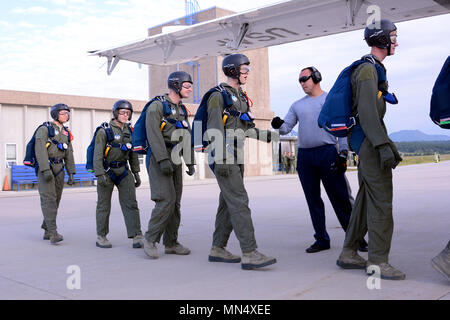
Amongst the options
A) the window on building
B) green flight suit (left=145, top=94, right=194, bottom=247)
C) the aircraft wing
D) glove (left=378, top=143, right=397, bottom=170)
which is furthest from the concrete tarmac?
the window on building

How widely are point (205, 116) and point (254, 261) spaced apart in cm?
156

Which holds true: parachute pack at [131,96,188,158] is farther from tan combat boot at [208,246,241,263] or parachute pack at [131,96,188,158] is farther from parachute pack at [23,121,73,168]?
parachute pack at [23,121,73,168]

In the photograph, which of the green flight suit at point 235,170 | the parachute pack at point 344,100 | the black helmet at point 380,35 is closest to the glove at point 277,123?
the green flight suit at point 235,170

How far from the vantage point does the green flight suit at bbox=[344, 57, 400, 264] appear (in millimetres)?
3877

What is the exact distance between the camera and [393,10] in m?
6.79

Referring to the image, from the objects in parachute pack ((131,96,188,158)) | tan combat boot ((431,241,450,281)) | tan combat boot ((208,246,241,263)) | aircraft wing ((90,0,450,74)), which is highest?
aircraft wing ((90,0,450,74))

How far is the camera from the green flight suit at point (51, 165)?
22.0ft

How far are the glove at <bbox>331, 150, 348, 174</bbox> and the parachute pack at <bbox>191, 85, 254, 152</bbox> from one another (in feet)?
3.69

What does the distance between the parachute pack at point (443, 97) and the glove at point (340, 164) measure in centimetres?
141

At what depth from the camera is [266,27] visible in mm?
7883

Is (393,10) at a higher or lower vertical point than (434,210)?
higher
